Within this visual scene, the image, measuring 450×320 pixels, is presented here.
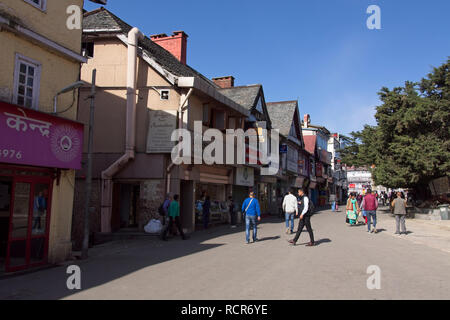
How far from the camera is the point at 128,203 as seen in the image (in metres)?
17.3

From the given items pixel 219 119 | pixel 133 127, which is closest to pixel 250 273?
pixel 133 127

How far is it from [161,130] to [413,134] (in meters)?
17.7

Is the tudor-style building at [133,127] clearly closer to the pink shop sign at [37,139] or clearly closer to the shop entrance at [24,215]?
the shop entrance at [24,215]

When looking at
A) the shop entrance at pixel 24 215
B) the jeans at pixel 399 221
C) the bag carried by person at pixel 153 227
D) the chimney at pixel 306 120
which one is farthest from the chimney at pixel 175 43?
the chimney at pixel 306 120

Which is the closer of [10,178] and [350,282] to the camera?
[350,282]

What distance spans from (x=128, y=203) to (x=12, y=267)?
9.07 m

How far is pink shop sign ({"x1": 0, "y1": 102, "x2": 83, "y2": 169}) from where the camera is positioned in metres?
7.81

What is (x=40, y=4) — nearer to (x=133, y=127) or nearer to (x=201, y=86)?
(x=133, y=127)

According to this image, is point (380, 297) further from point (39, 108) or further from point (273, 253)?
point (39, 108)

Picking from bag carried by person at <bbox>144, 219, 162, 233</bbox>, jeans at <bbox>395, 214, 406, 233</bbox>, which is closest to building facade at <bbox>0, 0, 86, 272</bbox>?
bag carried by person at <bbox>144, 219, 162, 233</bbox>

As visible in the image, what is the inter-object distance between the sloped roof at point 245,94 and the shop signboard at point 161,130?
9908 mm

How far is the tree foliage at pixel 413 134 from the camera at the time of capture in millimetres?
22625

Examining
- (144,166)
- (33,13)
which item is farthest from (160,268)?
(144,166)

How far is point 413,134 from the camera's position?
2456 centimetres
